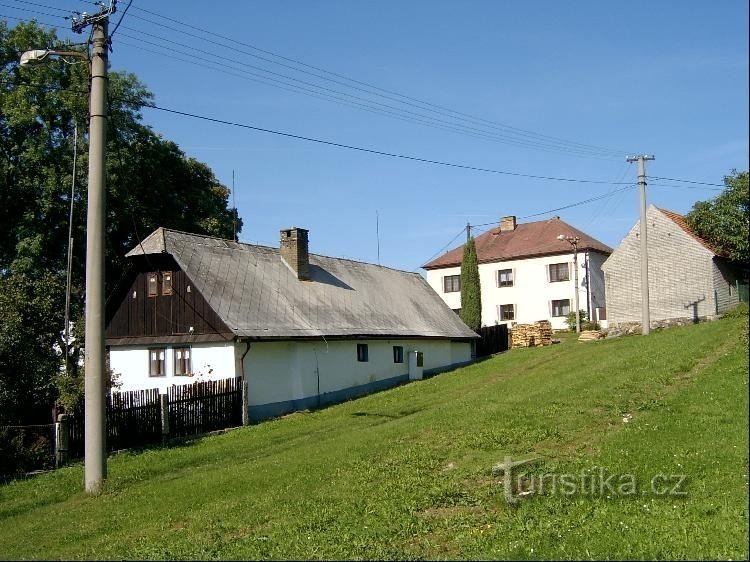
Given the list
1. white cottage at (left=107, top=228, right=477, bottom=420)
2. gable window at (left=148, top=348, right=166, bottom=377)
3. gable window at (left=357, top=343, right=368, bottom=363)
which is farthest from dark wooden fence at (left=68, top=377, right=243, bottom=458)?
gable window at (left=357, top=343, right=368, bottom=363)

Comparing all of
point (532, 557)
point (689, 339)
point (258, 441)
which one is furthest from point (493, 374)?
point (532, 557)

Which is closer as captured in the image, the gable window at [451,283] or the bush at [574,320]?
the bush at [574,320]

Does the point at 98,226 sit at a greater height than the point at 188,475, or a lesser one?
greater

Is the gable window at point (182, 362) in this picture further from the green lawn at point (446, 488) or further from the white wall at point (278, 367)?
the green lawn at point (446, 488)

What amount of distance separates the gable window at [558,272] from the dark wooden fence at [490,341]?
8195mm

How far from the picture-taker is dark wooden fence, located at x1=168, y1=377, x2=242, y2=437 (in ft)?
71.4

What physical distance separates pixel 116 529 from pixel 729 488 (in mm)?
8039

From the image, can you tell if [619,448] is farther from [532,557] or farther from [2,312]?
[2,312]

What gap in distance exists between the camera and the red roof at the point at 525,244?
50.2 m

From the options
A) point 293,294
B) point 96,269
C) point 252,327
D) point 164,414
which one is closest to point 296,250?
point 293,294

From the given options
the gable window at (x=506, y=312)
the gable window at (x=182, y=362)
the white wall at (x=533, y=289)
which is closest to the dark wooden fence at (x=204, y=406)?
the gable window at (x=182, y=362)

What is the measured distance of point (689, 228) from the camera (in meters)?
38.8

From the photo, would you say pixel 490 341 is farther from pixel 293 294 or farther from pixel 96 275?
pixel 96 275

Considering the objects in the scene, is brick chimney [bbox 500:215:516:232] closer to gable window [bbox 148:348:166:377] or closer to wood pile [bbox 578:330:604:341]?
wood pile [bbox 578:330:604:341]
